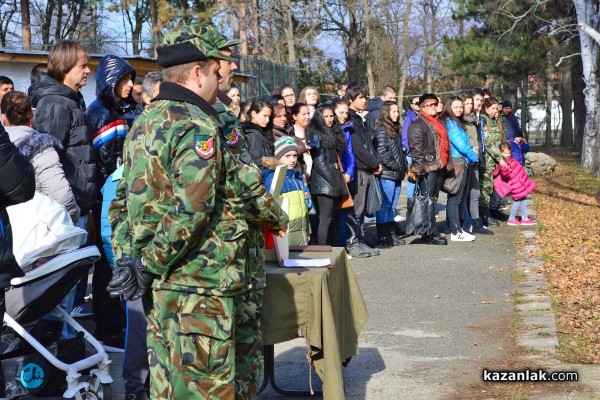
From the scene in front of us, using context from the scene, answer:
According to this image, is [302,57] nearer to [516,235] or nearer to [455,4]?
[455,4]

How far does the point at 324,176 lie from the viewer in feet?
32.5

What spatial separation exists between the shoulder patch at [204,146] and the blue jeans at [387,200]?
314 inches

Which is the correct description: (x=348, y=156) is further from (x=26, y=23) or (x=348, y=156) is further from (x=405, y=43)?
(x=405, y=43)

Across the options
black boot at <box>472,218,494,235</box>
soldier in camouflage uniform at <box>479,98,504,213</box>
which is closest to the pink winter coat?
soldier in camouflage uniform at <box>479,98,504,213</box>

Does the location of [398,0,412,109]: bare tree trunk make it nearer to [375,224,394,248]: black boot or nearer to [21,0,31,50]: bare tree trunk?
[21,0,31,50]: bare tree trunk

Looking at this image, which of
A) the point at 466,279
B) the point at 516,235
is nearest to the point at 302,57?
the point at 516,235

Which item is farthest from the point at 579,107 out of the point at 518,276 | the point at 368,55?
the point at 518,276

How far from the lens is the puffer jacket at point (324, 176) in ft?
32.4

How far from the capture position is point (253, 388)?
416 cm

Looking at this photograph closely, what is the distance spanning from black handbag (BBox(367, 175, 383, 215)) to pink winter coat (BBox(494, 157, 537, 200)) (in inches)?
116

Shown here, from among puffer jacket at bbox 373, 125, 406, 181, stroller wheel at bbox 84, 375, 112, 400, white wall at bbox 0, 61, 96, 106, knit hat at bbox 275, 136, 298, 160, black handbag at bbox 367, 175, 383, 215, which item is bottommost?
stroller wheel at bbox 84, 375, 112, 400

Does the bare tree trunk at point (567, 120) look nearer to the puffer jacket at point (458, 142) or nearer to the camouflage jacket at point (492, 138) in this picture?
the camouflage jacket at point (492, 138)

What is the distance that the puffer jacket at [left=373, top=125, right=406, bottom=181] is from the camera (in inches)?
454

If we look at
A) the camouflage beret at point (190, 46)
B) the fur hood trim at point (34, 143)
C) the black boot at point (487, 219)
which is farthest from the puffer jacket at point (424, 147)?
the camouflage beret at point (190, 46)
